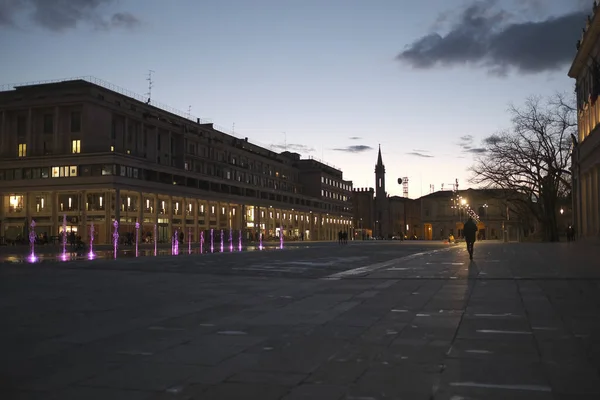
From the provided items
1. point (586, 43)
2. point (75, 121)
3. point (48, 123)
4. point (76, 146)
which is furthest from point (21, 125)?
point (586, 43)

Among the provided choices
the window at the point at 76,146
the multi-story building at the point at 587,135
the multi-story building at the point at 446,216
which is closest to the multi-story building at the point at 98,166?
the window at the point at 76,146

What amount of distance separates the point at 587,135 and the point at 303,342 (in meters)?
56.7

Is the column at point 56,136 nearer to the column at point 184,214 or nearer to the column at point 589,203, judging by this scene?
the column at point 184,214

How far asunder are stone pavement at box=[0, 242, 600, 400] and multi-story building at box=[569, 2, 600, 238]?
40152 mm

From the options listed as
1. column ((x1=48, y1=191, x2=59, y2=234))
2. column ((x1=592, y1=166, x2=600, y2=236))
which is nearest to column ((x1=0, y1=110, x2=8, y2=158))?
column ((x1=48, y1=191, x2=59, y2=234))

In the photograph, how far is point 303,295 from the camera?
13.4 meters

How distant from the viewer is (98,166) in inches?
3307

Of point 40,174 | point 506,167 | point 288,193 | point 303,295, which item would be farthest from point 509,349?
point 288,193

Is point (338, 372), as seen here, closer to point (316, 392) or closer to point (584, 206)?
point (316, 392)

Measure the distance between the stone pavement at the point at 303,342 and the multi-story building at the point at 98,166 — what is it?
7418 cm

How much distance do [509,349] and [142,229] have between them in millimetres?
88251

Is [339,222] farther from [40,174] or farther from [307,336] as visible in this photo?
[307,336]

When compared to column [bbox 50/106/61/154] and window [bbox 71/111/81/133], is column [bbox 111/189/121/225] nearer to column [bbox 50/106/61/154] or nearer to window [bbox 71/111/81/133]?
window [bbox 71/111/81/133]

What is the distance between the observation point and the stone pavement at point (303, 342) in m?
5.55
